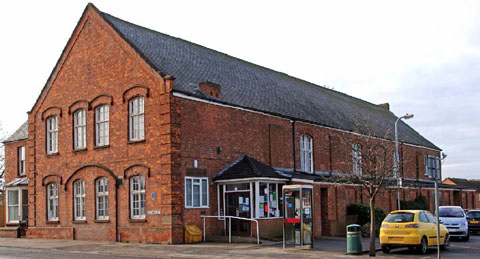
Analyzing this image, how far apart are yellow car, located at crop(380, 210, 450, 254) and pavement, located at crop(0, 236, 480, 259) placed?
1.27 feet

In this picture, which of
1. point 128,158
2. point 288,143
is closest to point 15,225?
point 128,158

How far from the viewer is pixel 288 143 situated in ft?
109

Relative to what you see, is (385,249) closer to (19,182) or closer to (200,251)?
(200,251)

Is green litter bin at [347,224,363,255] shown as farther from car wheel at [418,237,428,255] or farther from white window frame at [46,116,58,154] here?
white window frame at [46,116,58,154]

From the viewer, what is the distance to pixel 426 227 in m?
21.6

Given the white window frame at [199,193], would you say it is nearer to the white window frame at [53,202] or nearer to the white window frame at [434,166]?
the white window frame at [53,202]

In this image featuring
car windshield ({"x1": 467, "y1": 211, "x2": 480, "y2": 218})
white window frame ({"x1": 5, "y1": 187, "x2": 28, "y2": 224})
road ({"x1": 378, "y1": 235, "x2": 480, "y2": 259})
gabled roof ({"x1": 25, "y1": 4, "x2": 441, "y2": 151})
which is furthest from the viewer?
white window frame ({"x1": 5, "y1": 187, "x2": 28, "y2": 224})

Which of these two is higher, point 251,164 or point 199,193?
point 251,164

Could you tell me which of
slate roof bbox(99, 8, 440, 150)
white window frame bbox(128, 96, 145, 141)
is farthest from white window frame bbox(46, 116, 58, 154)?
slate roof bbox(99, 8, 440, 150)

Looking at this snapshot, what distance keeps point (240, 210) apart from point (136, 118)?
6.73m

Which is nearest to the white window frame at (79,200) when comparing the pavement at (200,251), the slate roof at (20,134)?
the pavement at (200,251)

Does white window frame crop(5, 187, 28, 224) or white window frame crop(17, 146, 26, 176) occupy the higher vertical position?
white window frame crop(17, 146, 26, 176)

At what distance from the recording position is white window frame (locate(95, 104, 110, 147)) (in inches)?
1164

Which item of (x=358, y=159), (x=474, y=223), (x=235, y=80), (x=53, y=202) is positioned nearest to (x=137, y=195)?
(x=53, y=202)
